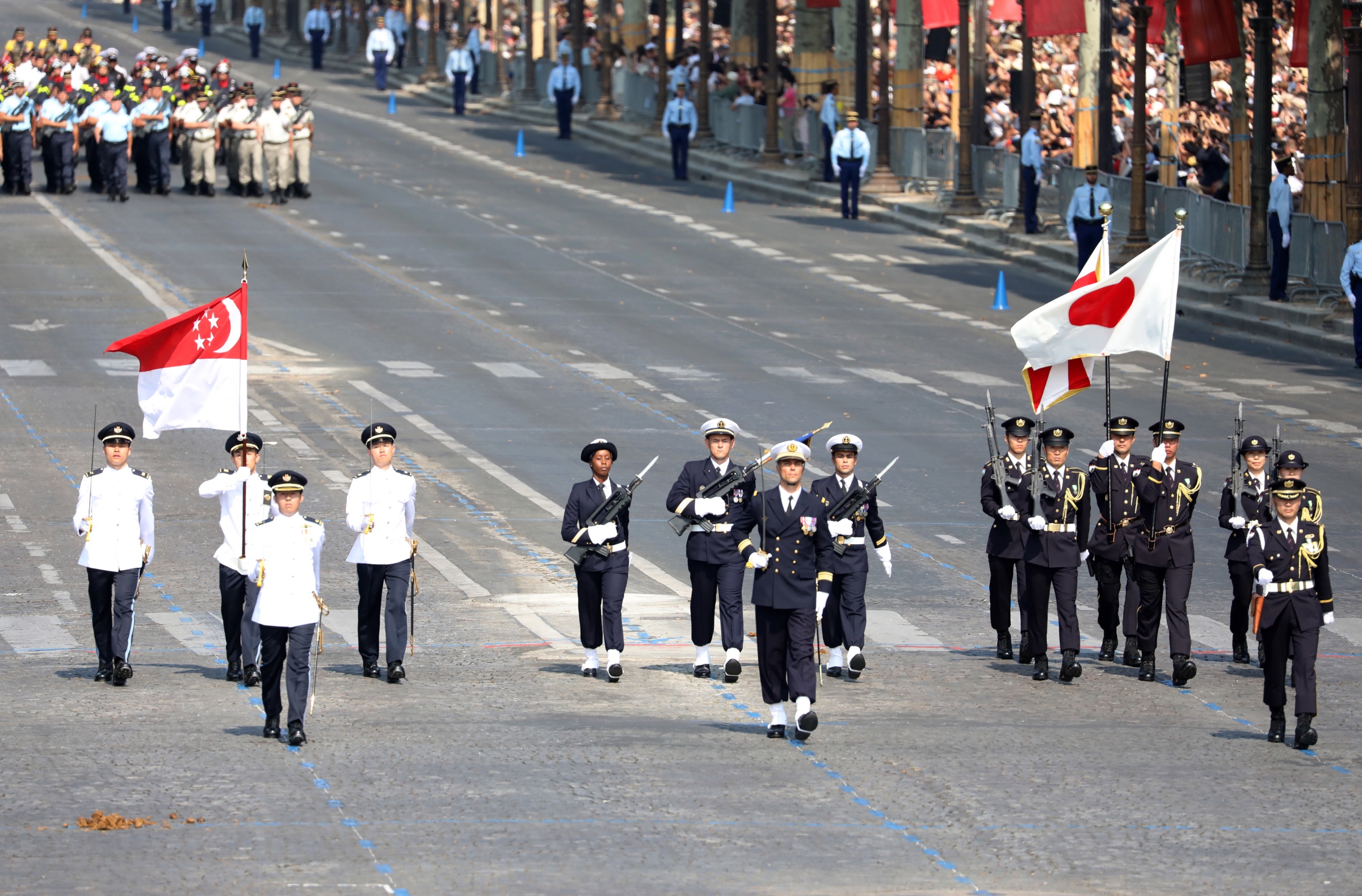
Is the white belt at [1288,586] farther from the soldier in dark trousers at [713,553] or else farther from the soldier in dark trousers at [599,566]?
the soldier in dark trousers at [599,566]

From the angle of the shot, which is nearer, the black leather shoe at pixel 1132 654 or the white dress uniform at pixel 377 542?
the white dress uniform at pixel 377 542

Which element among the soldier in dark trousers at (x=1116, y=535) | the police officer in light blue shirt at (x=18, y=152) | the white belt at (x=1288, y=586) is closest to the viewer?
the white belt at (x=1288, y=586)

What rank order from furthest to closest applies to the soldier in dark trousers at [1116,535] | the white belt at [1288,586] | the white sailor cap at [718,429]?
the soldier in dark trousers at [1116,535] < the white sailor cap at [718,429] < the white belt at [1288,586]

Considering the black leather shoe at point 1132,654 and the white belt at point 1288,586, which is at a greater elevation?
the white belt at point 1288,586

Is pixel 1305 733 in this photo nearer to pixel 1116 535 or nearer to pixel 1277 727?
pixel 1277 727

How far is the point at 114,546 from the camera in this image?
574 inches

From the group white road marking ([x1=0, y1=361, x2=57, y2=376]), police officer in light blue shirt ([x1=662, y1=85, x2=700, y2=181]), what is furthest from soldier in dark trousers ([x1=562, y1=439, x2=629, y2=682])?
police officer in light blue shirt ([x1=662, y1=85, x2=700, y2=181])

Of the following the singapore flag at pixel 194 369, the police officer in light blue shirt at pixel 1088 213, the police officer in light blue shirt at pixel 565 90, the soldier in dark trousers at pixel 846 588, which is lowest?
the soldier in dark trousers at pixel 846 588

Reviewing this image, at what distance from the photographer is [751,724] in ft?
44.7

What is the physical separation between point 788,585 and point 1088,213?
76.4 feet

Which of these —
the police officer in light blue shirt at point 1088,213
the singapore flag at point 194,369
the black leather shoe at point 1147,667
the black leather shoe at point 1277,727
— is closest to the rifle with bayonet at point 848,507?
the black leather shoe at point 1147,667

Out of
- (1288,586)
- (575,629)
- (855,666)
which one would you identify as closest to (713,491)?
(855,666)

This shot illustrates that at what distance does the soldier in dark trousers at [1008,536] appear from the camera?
15.7 meters

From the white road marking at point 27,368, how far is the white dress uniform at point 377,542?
13.6 meters
